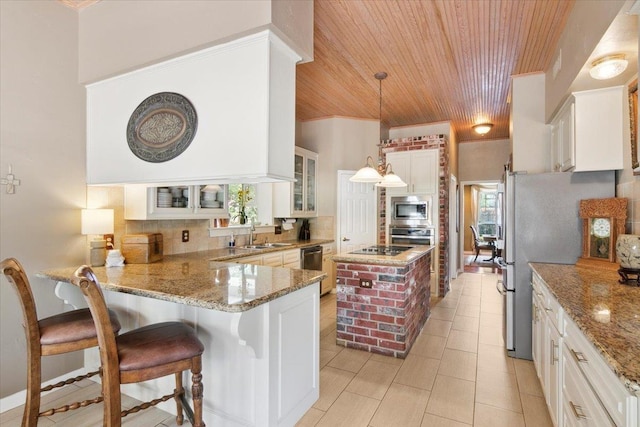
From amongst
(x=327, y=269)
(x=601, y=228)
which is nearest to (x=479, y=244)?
(x=327, y=269)

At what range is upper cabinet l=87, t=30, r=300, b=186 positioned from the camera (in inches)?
76.6

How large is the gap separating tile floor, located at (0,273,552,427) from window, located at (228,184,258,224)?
1920 millimetres

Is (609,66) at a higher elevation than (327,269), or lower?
higher

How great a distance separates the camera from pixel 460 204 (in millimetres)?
7094

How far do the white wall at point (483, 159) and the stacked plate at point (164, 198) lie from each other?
604cm

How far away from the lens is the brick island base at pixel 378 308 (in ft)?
9.59

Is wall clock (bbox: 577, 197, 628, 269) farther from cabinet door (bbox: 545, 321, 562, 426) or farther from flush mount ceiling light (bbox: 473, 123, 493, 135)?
flush mount ceiling light (bbox: 473, 123, 493, 135)

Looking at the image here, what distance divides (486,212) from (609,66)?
31.8 ft

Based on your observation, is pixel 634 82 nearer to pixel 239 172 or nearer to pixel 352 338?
pixel 239 172

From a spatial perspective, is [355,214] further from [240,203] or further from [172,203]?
[172,203]

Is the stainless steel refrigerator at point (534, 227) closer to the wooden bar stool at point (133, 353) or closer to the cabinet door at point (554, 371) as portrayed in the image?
the cabinet door at point (554, 371)

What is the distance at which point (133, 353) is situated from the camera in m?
1.47

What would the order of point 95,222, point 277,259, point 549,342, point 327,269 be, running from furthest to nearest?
point 327,269 → point 277,259 → point 95,222 → point 549,342

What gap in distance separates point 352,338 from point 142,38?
3.05 metres
